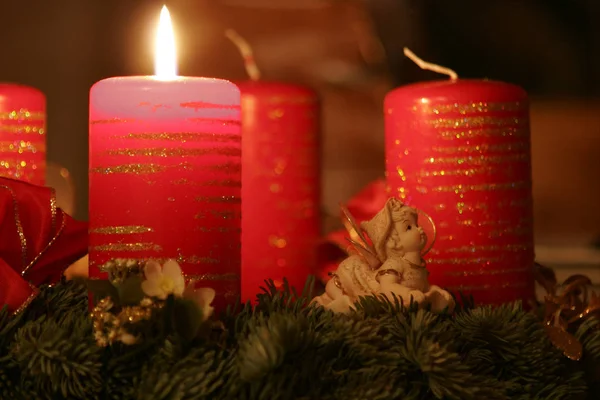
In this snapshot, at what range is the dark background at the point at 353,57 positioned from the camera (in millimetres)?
2160

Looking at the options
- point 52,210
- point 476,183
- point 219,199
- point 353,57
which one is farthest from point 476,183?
point 353,57

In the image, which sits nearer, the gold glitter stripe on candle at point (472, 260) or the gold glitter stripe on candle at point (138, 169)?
the gold glitter stripe on candle at point (138, 169)

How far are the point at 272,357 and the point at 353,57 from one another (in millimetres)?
1927

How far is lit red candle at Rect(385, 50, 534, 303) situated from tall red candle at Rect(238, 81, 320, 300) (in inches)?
8.3

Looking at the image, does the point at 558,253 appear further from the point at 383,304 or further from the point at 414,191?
the point at 383,304

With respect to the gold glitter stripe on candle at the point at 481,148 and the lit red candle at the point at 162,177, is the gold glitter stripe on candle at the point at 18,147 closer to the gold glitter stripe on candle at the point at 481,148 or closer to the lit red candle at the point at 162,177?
the lit red candle at the point at 162,177

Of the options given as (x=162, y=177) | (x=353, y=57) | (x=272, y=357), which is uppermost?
(x=353, y=57)

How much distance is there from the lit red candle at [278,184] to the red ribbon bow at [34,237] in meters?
0.24

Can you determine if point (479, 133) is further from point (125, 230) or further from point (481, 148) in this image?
point (125, 230)

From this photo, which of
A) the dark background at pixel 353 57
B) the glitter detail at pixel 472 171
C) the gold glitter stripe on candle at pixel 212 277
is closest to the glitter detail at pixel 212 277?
the gold glitter stripe on candle at pixel 212 277

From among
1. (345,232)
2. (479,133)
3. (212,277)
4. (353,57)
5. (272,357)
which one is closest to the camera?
(272,357)

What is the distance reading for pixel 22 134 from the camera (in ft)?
2.29

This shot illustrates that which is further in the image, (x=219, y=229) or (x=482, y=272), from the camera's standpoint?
(x=482, y=272)

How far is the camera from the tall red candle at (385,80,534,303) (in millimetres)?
650
